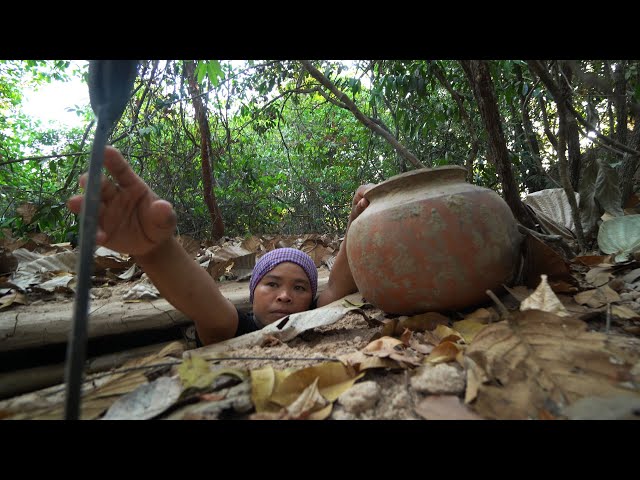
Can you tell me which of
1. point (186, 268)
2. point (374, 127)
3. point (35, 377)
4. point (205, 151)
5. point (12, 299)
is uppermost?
point (205, 151)

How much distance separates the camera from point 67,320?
174cm

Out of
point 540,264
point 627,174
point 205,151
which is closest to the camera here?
point 540,264

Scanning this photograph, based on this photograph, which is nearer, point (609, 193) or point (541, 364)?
point (541, 364)

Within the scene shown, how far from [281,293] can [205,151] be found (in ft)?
9.82

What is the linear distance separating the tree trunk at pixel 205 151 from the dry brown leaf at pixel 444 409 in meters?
3.92

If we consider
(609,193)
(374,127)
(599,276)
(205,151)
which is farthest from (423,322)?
Answer: (205,151)

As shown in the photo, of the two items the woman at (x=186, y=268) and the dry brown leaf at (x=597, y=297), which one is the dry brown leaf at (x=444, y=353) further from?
the woman at (x=186, y=268)

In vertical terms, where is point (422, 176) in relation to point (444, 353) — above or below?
above

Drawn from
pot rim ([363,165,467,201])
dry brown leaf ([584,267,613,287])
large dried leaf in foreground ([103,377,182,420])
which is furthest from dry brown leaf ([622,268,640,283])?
large dried leaf in foreground ([103,377,182,420])

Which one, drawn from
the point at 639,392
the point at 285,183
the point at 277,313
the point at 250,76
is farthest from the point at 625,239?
the point at 285,183

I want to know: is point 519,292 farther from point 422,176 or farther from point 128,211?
point 128,211

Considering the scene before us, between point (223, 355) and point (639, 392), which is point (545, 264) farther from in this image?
point (223, 355)

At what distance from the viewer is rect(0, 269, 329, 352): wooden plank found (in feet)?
5.46

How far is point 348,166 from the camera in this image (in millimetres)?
7387
